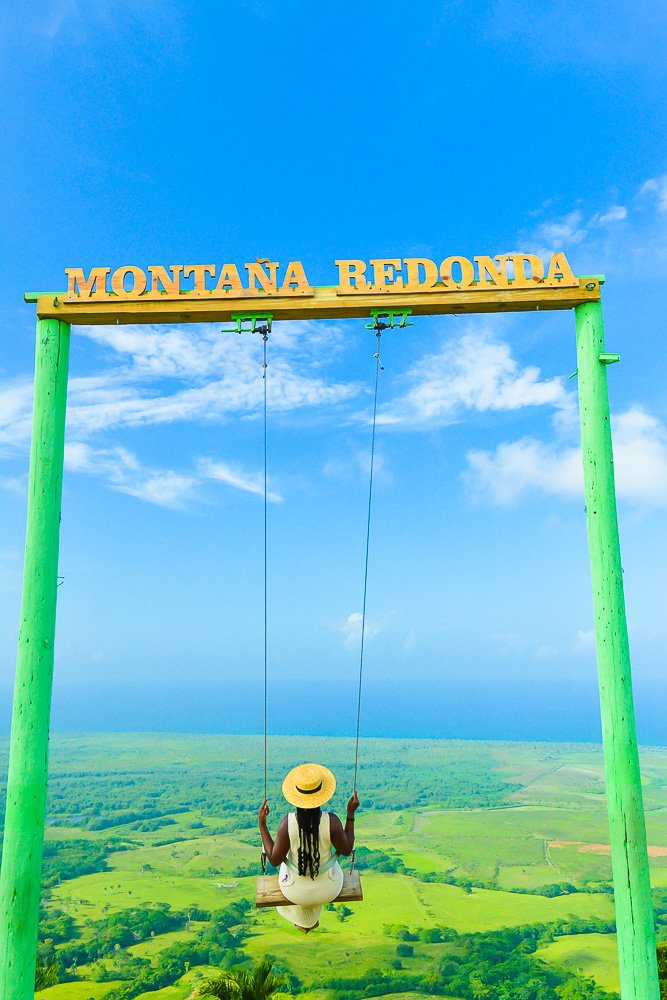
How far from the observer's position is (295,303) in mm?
4980

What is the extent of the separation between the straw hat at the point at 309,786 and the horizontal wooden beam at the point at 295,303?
2.87 metres

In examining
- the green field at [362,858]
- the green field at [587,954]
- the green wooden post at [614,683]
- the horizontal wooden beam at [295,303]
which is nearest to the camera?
the green wooden post at [614,683]

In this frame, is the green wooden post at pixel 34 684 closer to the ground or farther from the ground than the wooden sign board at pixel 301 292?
closer to the ground

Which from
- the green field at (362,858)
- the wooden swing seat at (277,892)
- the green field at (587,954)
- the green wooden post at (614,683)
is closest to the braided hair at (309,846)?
the wooden swing seat at (277,892)

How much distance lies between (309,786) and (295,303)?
2.99 meters

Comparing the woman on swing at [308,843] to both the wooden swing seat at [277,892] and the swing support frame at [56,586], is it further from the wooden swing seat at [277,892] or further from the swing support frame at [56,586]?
the swing support frame at [56,586]

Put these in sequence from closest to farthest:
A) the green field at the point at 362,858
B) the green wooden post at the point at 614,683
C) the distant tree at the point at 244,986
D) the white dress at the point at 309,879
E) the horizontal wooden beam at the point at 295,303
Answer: the green wooden post at the point at 614,683 → the white dress at the point at 309,879 → the horizontal wooden beam at the point at 295,303 → the distant tree at the point at 244,986 → the green field at the point at 362,858

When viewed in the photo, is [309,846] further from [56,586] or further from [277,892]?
[56,586]

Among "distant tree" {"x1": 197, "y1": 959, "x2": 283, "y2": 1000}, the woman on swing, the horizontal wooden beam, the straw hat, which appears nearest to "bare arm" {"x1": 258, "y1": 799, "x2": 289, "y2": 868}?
the woman on swing

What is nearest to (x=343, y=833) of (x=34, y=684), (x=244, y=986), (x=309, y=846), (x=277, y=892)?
(x=309, y=846)

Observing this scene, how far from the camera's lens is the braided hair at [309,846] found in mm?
4531

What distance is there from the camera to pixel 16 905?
170 inches

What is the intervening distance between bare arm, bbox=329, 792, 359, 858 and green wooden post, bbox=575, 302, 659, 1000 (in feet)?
4.83

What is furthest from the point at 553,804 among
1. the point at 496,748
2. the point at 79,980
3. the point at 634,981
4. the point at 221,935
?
the point at 634,981
